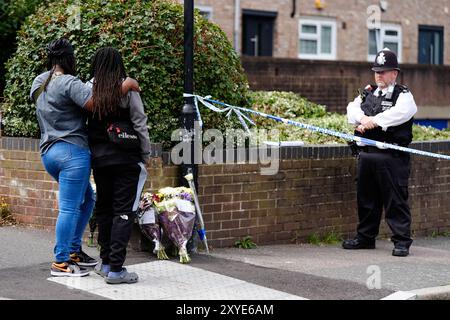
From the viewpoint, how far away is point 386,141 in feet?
29.1

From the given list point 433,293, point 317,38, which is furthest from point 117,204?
point 317,38

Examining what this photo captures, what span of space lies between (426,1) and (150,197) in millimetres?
19385

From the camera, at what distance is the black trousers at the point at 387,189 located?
891cm

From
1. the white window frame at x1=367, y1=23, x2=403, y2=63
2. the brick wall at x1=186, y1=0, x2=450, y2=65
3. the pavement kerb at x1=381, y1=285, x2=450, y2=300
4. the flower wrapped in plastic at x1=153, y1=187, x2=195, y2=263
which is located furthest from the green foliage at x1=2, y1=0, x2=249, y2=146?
the white window frame at x1=367, y1=23, x2=403, y2=63

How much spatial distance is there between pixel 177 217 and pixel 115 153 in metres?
1.24

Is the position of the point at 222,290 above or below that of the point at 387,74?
below

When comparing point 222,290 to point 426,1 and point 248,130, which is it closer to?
point 248,130

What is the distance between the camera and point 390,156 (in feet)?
29.1

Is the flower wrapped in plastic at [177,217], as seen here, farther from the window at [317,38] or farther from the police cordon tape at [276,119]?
the window at [317,38]

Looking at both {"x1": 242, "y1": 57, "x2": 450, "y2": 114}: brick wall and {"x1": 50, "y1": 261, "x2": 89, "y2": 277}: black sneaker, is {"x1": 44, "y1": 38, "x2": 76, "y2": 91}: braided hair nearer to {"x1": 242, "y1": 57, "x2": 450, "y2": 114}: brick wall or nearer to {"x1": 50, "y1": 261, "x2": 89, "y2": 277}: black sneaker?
{"x1": 50, "y1": 261, "x2": 89, "y2": 277}: black sneaker

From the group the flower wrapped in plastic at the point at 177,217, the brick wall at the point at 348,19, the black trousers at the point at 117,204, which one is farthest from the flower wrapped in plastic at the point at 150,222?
the brick wall at the point at 348,19

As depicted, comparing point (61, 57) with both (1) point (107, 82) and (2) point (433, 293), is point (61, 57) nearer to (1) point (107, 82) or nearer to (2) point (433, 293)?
(1) point (107, 82)
